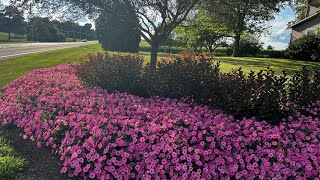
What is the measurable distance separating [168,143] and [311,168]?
157 centimetres

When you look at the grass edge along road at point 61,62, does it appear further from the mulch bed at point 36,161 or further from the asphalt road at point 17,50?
the mulch bed at point 36,161

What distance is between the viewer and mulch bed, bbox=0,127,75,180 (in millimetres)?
3238

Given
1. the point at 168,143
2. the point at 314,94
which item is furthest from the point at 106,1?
the point at 314,94

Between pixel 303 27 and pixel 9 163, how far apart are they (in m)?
31.8

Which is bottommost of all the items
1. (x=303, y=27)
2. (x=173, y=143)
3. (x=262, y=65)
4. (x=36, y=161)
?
(x=36, y=161)

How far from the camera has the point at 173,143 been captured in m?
3.22

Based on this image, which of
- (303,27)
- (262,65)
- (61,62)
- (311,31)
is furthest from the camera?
(303,27)

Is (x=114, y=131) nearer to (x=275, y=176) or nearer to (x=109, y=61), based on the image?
(x=275, y=176)

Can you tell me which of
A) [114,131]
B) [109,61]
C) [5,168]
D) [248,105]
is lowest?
[5,168]

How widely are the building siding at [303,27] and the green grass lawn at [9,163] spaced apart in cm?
2993

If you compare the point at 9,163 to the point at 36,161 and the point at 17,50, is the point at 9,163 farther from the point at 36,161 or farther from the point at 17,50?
the point at 17,50

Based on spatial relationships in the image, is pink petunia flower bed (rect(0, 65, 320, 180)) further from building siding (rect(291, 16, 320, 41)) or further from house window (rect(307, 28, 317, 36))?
building siding (rect(291, 16, 320, 41))

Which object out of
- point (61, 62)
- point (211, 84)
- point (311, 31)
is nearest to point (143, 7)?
point (211, 84)

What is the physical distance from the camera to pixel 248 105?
14.1 ft
